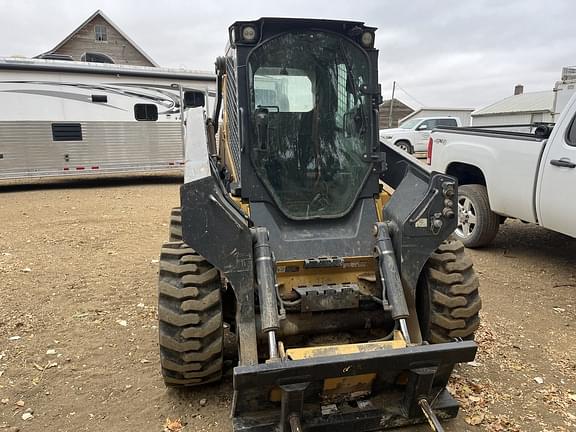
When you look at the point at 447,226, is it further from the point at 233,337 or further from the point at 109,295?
the point at 109,295

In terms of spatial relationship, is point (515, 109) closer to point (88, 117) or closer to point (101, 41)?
point (88, 117)

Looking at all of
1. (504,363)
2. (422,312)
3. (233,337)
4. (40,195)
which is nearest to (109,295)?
(233,337)

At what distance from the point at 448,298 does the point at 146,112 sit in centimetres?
1138

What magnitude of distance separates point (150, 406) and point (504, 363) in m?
2.69

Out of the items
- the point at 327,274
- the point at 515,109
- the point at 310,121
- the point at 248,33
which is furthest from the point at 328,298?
the point at 515,109

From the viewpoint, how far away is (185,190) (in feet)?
8.98

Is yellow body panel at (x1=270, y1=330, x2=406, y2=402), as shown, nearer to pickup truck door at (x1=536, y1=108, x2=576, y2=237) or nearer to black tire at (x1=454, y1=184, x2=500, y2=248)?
pickup truck door at (x1=536, y1=108, x2=576, y2=237)

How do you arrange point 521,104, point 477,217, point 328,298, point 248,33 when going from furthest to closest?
point 521,104, point 477,217, point 248,33, point 328,298

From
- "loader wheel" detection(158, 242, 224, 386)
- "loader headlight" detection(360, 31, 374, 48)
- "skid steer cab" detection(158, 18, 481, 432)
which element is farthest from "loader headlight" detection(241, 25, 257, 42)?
"loader wheel" detection(158, 242, 224, 386)

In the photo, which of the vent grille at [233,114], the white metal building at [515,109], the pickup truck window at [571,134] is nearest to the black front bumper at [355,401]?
the vent grille at [233,114]

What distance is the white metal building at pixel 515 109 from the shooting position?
23.2 metres

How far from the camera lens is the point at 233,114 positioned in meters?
3.71

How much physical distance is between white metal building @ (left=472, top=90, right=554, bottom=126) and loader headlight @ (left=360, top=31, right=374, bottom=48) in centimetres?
2071

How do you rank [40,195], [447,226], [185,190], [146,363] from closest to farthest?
[185,190], [447,226], [146,363], [40,195]
